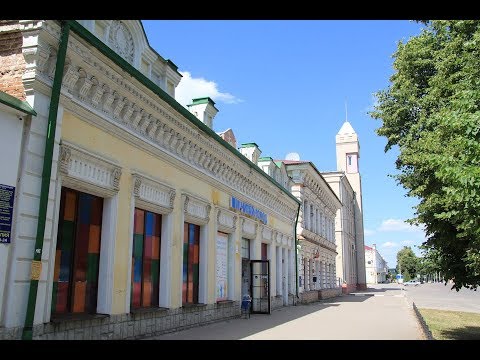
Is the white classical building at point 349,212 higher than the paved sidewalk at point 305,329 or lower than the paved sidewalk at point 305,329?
higher

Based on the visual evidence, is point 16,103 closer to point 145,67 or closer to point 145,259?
point 145,259

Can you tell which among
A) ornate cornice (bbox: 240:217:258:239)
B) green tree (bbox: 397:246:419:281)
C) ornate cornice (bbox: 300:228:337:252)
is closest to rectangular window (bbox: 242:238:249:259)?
ornate cornice (bbox: 240:217:258:239)

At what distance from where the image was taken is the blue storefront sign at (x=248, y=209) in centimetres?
1656

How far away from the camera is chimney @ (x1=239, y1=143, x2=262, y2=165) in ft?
66.0

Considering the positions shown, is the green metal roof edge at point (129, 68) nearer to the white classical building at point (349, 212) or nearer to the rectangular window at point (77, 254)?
the rectangular window at point (77, 254)

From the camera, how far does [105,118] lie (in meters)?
9.39

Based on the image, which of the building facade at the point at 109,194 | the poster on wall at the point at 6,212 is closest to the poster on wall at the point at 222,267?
the building facade at the point at 109,194

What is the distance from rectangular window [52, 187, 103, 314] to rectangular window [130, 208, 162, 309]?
54.7 inches

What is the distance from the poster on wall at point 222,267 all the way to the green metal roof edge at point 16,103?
355 inches

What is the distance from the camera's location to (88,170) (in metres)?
8.88

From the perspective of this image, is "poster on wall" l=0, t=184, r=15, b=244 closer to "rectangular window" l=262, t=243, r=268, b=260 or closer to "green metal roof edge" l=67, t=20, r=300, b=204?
"green metal roof edge" l=67, t=20, r=300, b=204

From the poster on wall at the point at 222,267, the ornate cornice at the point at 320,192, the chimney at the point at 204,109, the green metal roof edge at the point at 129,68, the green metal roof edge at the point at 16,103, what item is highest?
the ornate cornice at the point at 320,192

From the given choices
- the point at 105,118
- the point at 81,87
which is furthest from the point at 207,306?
the point at 81,87
